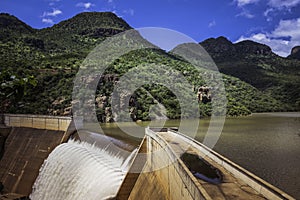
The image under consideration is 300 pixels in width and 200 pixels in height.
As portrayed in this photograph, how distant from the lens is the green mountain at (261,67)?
6831 centimetres

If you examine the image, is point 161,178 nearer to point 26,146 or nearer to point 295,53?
point 26,146

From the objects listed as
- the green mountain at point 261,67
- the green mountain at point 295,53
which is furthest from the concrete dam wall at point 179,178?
the green mountain at point 295,53

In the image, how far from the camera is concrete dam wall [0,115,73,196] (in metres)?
16.2

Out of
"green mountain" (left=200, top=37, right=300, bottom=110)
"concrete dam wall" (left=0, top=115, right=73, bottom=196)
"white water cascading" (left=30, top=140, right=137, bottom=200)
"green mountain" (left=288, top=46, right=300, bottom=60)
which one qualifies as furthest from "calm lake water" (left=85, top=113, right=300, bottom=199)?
"green mountain" (left=288, top=46, right=300, bottom=60)

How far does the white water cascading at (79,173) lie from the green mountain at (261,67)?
57.7m

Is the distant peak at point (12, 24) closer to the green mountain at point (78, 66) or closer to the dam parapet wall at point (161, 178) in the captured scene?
the green mountain at point (78, 66)

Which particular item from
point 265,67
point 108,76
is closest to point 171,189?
point 108,76

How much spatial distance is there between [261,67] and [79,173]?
94626 mm

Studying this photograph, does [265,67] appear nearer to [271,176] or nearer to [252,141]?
[252,141]

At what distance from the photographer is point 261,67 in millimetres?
96750

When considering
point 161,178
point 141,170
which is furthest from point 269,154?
point 161,178

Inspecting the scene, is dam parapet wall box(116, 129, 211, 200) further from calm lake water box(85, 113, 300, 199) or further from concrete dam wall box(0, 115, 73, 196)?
concrete dam wall box(0, 115, 73, 196)

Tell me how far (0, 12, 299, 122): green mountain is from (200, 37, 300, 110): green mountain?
11.6 inches

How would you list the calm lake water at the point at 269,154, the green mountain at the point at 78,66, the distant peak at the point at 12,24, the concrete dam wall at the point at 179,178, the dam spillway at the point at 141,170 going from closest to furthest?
the concrete dam wall at the point at 179,178
the dam spillway at the point at 141,170
the calm lake water at the point at 269,154
the green mountain at the point at 78,66
the distant peak at the point at 12,24
